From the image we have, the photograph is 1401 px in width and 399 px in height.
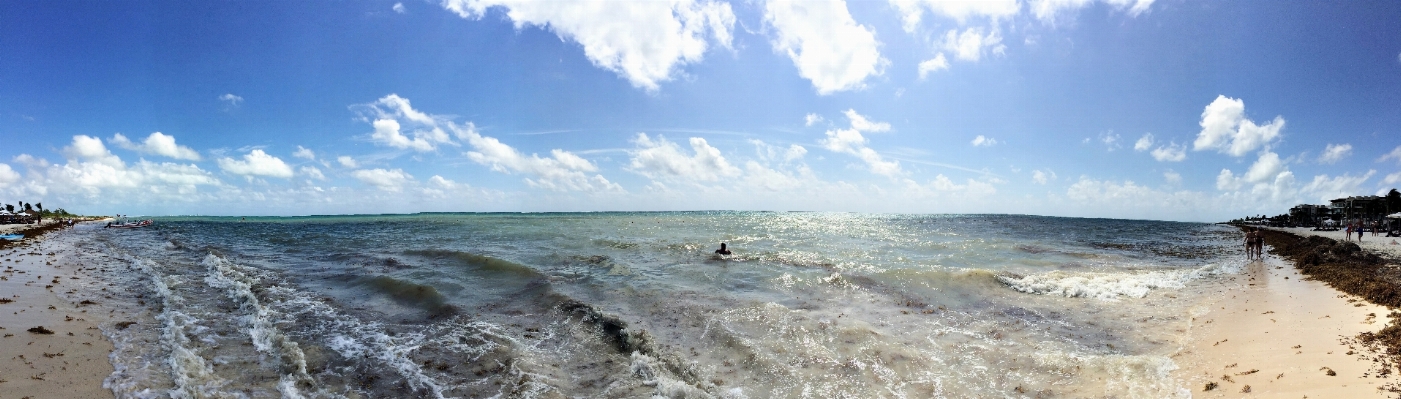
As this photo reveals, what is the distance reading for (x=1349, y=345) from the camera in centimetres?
823

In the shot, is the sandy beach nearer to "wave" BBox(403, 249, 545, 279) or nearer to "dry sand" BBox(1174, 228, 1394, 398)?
"dry sand" BBox(1174, 228, 1394, 398)

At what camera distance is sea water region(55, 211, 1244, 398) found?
8000 millimetres

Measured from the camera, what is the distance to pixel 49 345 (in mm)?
8766

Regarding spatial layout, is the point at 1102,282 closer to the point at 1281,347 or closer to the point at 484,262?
the point at 1281,347

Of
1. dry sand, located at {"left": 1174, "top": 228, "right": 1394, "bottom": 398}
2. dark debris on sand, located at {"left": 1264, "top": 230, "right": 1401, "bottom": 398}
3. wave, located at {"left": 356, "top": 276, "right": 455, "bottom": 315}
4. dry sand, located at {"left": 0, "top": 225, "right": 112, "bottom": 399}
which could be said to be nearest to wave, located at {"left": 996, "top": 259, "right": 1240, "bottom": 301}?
dry sand, located at {"left": 1174, "top": 228, "right": 1394, "bottom": 398}

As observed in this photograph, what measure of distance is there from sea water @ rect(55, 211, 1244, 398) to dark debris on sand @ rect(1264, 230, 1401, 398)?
2296mm

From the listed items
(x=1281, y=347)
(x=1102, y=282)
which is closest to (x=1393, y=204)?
(x=1102, y=282)

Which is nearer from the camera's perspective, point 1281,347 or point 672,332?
point 1281,347

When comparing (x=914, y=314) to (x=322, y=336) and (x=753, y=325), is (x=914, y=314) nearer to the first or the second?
(x=753, y=325)

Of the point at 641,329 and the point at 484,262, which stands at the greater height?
the point at 484,262

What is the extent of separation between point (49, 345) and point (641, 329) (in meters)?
10.4

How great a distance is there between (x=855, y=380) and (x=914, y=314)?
5.60 m

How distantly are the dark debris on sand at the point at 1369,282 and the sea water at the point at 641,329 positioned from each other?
2.30 m

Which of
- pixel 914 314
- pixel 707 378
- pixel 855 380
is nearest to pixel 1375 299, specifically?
pixel 914 314
